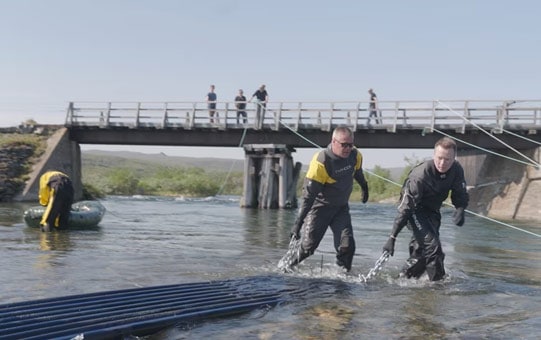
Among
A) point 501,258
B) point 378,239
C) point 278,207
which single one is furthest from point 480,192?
point 501,258

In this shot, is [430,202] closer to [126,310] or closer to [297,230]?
[297,230]

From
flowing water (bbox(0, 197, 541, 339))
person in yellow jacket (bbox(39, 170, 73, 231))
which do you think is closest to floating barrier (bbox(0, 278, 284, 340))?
flowing water (bbox(0, 197, 541, 339))

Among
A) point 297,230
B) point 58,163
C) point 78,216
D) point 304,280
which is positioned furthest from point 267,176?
A: point 304,280

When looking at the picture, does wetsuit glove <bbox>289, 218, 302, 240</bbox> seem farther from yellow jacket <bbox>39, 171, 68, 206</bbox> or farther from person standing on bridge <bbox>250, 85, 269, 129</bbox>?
person standing on bridge <bbox>250, 85, 269, 129</bbox>

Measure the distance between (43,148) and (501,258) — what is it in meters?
25.4

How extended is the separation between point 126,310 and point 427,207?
3.87m

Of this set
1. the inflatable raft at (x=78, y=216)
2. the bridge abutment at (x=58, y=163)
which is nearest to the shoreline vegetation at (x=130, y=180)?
the bridge abutment at (x=58, y=163)

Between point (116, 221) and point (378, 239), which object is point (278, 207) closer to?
point (116, 221)

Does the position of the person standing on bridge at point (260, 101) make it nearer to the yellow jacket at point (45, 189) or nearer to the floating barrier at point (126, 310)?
the yellow jacket at point (45, 189)

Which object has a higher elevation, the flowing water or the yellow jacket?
the yellow jacket

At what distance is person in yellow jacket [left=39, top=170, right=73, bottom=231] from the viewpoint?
1268 cm

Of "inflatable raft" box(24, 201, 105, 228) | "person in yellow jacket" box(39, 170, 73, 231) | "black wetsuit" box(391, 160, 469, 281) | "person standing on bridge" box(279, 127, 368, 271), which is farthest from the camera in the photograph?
"inflatable raft" box(24, 201, 105, 228)

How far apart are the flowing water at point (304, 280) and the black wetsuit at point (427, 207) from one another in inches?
9.7

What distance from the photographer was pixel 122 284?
23.5 ft
